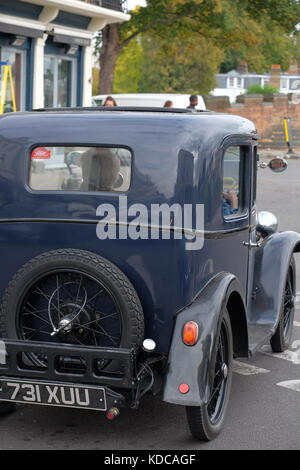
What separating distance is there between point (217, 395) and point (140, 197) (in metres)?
1.28

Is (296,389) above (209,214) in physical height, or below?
below

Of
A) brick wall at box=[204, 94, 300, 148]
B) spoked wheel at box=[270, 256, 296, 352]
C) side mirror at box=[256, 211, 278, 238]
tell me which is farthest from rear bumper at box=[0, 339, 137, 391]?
brick wall at box=[204, 94, 300, 148]

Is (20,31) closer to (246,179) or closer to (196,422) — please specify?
(246,179)

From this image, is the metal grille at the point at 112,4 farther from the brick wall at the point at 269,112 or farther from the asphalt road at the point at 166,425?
the asphalt road at the point at 166,425

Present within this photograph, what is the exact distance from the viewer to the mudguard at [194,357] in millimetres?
4688

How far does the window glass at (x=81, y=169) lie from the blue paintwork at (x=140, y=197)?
70 millimetres

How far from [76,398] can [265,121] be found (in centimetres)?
3543

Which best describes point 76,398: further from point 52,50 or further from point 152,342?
point 52,50

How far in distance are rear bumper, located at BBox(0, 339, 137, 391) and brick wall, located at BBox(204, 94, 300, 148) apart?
32.3m

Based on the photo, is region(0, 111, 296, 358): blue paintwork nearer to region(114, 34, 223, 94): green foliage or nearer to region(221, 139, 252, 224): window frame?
region(221, 139, 252, 224): window frame

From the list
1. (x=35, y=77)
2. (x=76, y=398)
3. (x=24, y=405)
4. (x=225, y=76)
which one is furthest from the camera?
(x=225, y=76)

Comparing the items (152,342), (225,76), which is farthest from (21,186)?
(225,76)

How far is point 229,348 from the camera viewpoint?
17.4 feet

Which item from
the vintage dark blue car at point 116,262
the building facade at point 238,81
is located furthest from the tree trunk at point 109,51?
the building facade at point 238,81
